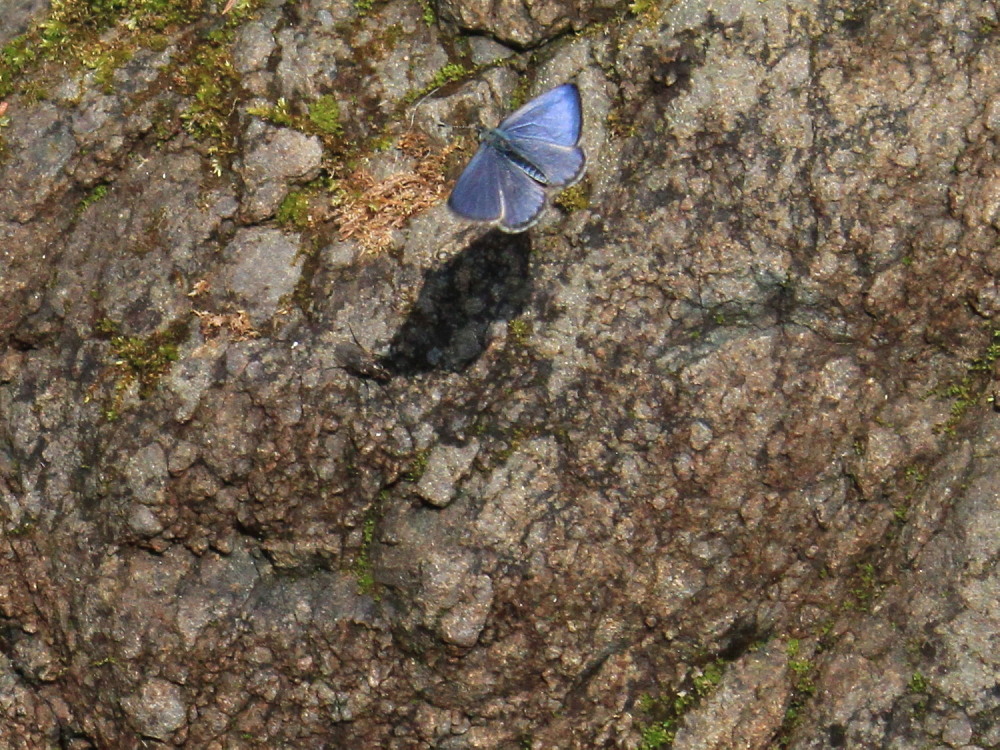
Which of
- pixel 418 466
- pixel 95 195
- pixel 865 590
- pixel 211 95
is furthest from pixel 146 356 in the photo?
pixel 865 590

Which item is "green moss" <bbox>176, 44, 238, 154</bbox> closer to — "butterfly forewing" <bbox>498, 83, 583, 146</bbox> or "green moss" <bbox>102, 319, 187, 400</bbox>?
"green moss" <bbox>102, 319, 187, 400</bbox>

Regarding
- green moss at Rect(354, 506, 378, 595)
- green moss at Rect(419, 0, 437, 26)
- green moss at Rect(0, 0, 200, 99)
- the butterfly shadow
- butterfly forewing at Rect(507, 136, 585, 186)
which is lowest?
green moss at Rect(354, 506, 378, 595)

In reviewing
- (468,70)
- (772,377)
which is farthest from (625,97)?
(772,377)

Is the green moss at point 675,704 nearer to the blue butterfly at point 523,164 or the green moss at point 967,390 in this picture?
the green moss at point 967,390

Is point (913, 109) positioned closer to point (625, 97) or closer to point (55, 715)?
point (625, 97)

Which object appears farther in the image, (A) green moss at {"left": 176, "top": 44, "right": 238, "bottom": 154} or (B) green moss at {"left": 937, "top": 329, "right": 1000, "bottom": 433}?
(A) green moss at {"left": 176, "top": 44, "right": 238, "bottom": 154}

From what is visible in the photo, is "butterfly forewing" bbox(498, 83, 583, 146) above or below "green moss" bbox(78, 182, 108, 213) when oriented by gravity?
above

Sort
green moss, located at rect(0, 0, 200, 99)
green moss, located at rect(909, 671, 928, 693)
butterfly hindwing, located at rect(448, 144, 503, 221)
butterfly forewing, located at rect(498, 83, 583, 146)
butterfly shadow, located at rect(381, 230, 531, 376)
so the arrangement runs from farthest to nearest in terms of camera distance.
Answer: green moss, located at rect(0, 0, 200, 99), butterfly shadow, located at rect(381, 230, 531, 376), green moss, located at rect(909, 671, 928, 693), butterfly forewing, located at rect(498, 83, 583, 146), butterfly hindwing, located at rect(448, 144, 503, 221)

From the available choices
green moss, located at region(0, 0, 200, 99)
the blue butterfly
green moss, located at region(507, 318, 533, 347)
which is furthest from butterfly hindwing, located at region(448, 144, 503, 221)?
green moss, located at region(0, 0, 200, 99)
